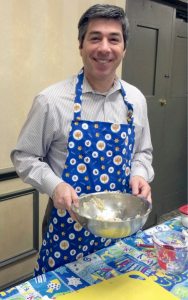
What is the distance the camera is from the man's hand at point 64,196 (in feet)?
3.24

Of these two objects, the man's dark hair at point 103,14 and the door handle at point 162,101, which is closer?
the man's dark hair at point 103,14

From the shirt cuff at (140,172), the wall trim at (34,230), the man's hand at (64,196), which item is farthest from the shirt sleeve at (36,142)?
the wall trim at (34,230)

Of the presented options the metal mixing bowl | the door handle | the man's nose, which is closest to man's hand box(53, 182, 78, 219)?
the metal mixing bowl

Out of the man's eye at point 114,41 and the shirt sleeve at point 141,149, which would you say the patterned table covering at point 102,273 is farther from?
the man's eye at point 114,41

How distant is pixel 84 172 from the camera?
118cm

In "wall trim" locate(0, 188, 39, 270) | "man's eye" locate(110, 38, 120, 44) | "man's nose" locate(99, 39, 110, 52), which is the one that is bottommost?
"wall trim" locate(0, 188, 39, 270)

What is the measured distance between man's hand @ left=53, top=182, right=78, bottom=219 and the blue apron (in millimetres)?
119

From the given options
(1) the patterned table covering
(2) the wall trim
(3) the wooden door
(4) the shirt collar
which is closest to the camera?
(1) the patterned table covering

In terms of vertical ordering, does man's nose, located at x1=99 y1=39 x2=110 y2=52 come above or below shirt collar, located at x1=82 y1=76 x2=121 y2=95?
above

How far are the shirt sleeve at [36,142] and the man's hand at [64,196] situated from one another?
0.34 ft

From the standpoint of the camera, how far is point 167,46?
2.78 meters

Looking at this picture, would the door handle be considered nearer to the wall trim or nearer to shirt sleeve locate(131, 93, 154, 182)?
the wall trim

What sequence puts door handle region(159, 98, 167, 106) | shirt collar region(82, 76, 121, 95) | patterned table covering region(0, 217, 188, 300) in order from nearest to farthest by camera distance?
1. patterned table covering region(0, 217, 188, 300)
2. shirt collar region(82, 76, 121, 95)
3. door handle region(159, 98, 167, 106)

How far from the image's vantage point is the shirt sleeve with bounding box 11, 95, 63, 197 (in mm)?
1157
